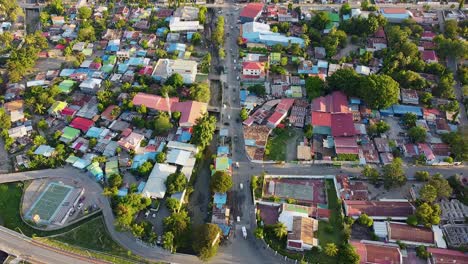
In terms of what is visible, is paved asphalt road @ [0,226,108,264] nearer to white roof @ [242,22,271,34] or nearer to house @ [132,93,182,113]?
house @ [132,93,182,113]

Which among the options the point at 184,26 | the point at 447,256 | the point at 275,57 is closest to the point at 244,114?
the point at 275,57

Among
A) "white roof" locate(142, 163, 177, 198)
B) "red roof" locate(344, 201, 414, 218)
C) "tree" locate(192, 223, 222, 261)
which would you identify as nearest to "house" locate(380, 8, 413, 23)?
"red roof" locate(344, 201, 414, 218)

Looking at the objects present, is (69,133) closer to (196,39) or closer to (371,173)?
(196,39)

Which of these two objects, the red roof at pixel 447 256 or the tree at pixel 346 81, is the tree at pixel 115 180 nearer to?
the tree at pixel 346 81

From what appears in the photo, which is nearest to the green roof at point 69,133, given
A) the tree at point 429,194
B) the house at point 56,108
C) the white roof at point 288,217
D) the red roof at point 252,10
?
the house at point 56,108

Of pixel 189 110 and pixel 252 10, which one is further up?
pixel 252 10

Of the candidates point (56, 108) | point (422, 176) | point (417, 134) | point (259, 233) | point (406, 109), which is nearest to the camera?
point (259, 233)
